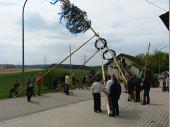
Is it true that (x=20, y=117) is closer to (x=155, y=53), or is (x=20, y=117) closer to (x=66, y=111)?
(x=66, y=111)

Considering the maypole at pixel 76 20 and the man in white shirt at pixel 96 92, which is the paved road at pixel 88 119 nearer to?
the man in white shirt at pixel 96 92

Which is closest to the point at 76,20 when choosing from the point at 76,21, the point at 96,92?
the point at 76,21

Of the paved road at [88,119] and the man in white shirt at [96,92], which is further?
the man in white shirt at [96,92]

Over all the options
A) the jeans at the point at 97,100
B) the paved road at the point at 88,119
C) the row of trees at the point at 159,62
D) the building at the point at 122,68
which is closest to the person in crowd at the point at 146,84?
the building at the point at 122,68

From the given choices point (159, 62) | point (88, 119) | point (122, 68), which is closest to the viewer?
point (88, 119)

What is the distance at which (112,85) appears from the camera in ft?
63.9

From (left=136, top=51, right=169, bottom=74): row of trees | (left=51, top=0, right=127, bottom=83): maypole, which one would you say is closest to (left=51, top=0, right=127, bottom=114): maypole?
(left=51, top=0, right=127, bottom=83): maypole

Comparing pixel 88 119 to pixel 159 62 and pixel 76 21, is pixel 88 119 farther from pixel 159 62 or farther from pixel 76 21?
pixel 159 62

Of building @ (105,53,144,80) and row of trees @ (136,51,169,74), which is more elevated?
row of trees @ (136,51,169,74)

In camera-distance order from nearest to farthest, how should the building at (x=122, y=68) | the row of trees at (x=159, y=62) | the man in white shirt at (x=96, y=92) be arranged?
the man in white shirt at (x=96, y=92)
the building at (x=122, y=68)
the row of trees at (x=159, y=62)

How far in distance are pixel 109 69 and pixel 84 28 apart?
11903 mm

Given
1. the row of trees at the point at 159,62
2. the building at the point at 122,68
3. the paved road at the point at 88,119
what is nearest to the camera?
the paved road at the point at 88,119

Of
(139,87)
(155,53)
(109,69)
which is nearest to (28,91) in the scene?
(139,87)

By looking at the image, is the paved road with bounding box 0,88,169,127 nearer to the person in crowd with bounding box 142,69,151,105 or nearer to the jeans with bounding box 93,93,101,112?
the jeans with bounding box 93,93,101,112
